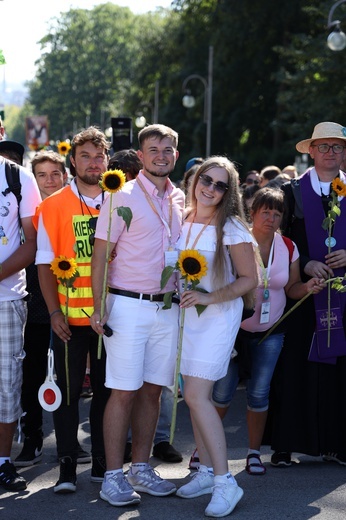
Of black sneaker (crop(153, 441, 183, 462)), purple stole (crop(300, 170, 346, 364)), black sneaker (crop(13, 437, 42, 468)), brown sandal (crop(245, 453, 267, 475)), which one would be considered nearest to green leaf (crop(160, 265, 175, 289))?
purple stole (crop(300, 170, 346, 364))

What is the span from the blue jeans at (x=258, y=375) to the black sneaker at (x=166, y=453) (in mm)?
584

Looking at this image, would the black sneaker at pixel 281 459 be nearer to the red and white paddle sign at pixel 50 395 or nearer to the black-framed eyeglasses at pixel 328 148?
the red and white paddle sign at pixel 50 395

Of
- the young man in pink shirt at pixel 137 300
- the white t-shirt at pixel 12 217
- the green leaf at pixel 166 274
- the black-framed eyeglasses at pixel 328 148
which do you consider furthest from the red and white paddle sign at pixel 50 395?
the black-framed eyeglasses at pixel 328 148

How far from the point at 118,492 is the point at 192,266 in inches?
51.5

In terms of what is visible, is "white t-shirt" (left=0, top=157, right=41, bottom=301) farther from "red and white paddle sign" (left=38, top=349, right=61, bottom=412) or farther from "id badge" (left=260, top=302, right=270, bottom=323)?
"id badge" (left=260, top=302, right=270, bottom=323)

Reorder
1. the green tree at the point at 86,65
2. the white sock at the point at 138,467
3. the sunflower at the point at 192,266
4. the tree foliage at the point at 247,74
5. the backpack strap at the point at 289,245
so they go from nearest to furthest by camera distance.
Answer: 1. the sunflower at the point at 192,266
2. the white sock at the point at 138,467
3. the backpack strap at the point at 289,245
4. the tree foliage at the point at 247,74
5. the green tree at the point at 86,65

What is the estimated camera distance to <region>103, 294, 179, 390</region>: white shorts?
5441 millimetres

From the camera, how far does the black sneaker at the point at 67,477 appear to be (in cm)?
565

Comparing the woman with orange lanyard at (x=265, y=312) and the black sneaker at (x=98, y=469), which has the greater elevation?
the woman with orange lanyard at (x=265, y=312)

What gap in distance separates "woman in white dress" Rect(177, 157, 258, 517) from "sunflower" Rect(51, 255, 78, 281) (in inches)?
25.2

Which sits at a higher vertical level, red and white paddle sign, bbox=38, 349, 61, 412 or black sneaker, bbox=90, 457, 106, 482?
red and white paddle sign, bbox=38, 349, 61, 412

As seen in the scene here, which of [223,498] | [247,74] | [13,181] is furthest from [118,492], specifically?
[247,74]

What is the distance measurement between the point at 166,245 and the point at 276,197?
97 cm

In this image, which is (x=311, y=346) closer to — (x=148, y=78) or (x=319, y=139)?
(x=319, y=139)
